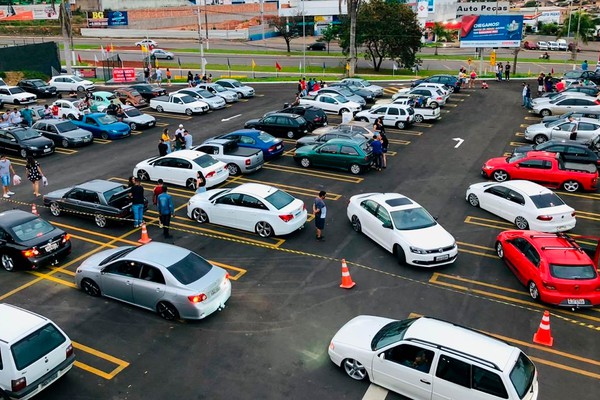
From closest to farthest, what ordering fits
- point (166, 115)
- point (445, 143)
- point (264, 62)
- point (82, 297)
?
1. point (82, 297)
2. point (445, 143)
3. point (166, 115)
4. point (264, 62)

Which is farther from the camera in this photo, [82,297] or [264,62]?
[264,62]

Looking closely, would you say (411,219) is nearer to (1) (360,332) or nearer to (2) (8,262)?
(1) (360,332)

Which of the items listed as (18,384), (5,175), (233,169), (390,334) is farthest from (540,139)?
(18,384)

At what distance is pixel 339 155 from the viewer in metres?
23.9

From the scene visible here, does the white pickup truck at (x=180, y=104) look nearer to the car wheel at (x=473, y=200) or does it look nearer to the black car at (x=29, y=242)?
the black car at (x=29, y=242)

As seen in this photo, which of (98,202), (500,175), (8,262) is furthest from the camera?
(500,175)

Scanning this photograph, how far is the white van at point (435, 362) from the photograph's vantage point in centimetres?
909

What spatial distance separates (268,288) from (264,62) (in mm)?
59187

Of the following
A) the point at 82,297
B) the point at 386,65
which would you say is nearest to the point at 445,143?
the point at 82,297

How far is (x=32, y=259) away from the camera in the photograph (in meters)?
15.2

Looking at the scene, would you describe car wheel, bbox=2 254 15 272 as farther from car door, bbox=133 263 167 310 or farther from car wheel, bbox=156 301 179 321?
car wheel, bbox=156 301 179 321

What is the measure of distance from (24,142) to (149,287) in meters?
18.5

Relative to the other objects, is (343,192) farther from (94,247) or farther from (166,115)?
(166,115)

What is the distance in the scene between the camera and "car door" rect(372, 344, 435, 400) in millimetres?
9680
